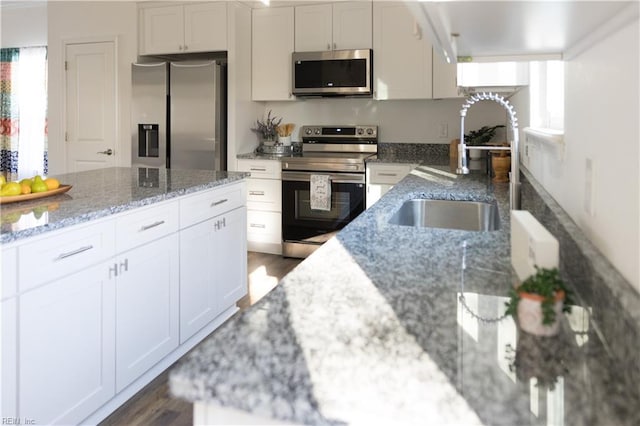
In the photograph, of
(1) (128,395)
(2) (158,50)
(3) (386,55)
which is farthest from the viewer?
(2) (158,50)

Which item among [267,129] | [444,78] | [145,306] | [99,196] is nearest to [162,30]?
[267,129]

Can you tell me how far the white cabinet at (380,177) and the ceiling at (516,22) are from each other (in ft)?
9.23

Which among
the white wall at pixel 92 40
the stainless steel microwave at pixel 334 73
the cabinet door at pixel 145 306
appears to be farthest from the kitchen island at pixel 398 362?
the white wall at pixel 92 40

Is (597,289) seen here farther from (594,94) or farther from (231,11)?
(231,11)

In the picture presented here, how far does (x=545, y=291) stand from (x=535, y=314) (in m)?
0.04

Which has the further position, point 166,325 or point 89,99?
point 89,99

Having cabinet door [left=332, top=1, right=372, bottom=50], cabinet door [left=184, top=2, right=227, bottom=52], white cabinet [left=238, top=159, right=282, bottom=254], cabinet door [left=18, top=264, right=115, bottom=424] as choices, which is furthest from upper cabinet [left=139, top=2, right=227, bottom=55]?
cabinet door [left=18, top=264, right=115, bottom=424]

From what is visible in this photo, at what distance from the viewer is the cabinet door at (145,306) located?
201 cm

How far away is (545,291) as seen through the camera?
2.56 feet

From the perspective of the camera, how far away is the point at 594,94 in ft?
3.58

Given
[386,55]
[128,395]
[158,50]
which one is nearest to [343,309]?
[128,395]

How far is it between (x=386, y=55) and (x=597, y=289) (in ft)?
12.3

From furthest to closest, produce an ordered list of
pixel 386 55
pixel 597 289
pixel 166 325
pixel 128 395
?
pixel 386 55
pixel 166 325
pixel 128 395
pixel 597 289

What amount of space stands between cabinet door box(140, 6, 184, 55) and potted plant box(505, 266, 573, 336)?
437cm
